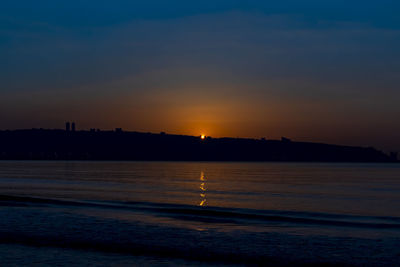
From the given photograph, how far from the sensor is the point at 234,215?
132 ft

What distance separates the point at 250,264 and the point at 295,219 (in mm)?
17733

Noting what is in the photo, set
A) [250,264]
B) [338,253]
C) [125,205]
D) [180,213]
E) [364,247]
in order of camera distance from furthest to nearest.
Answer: [125,205], [180,213], [364,247], [338,253], [250,264]

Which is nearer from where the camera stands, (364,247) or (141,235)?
(364,247)

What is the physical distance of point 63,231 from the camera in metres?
28.0

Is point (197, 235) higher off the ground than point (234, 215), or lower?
higher

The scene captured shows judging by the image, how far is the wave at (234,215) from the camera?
35.3 metres

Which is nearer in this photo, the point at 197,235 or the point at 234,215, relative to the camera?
the point at 197,235

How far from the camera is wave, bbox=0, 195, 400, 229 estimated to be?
35.3m

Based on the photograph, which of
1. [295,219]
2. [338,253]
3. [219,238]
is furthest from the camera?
[295,219]

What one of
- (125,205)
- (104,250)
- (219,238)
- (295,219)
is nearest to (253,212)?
(295,219)

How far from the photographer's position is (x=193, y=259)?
68.4 ft

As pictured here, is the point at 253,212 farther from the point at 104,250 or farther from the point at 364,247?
the point at 104,250

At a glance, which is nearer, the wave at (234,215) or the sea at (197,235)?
the sea at (197,235)

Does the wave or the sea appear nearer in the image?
the sea
